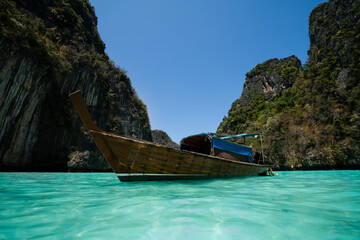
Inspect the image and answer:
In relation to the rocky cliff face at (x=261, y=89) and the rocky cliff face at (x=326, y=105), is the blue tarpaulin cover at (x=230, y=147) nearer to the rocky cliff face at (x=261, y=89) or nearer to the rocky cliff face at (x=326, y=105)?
the rocky cliff face at (x=326, y=105)

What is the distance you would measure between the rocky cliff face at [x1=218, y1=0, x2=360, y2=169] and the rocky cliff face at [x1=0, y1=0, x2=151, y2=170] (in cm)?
2468

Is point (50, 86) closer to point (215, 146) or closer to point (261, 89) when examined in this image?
point (215, 146)

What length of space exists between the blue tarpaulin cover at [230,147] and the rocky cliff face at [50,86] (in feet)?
50.5

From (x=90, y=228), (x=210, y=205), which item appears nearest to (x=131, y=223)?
(x=90, y=228)

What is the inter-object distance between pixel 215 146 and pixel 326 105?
2439 centimetres

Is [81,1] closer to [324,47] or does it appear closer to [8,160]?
[8,160]

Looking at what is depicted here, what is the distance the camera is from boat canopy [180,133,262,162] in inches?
341

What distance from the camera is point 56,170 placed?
17.4m

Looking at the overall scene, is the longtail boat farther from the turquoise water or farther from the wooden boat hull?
the turquoise water

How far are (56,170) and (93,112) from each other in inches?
314

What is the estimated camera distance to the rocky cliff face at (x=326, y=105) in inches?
806

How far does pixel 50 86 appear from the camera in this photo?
55.3ft

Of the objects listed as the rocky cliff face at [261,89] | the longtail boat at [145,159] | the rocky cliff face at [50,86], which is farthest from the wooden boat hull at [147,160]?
the rocky cliff face at [261,89]

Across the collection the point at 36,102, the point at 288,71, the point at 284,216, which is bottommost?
the point at 284,216
